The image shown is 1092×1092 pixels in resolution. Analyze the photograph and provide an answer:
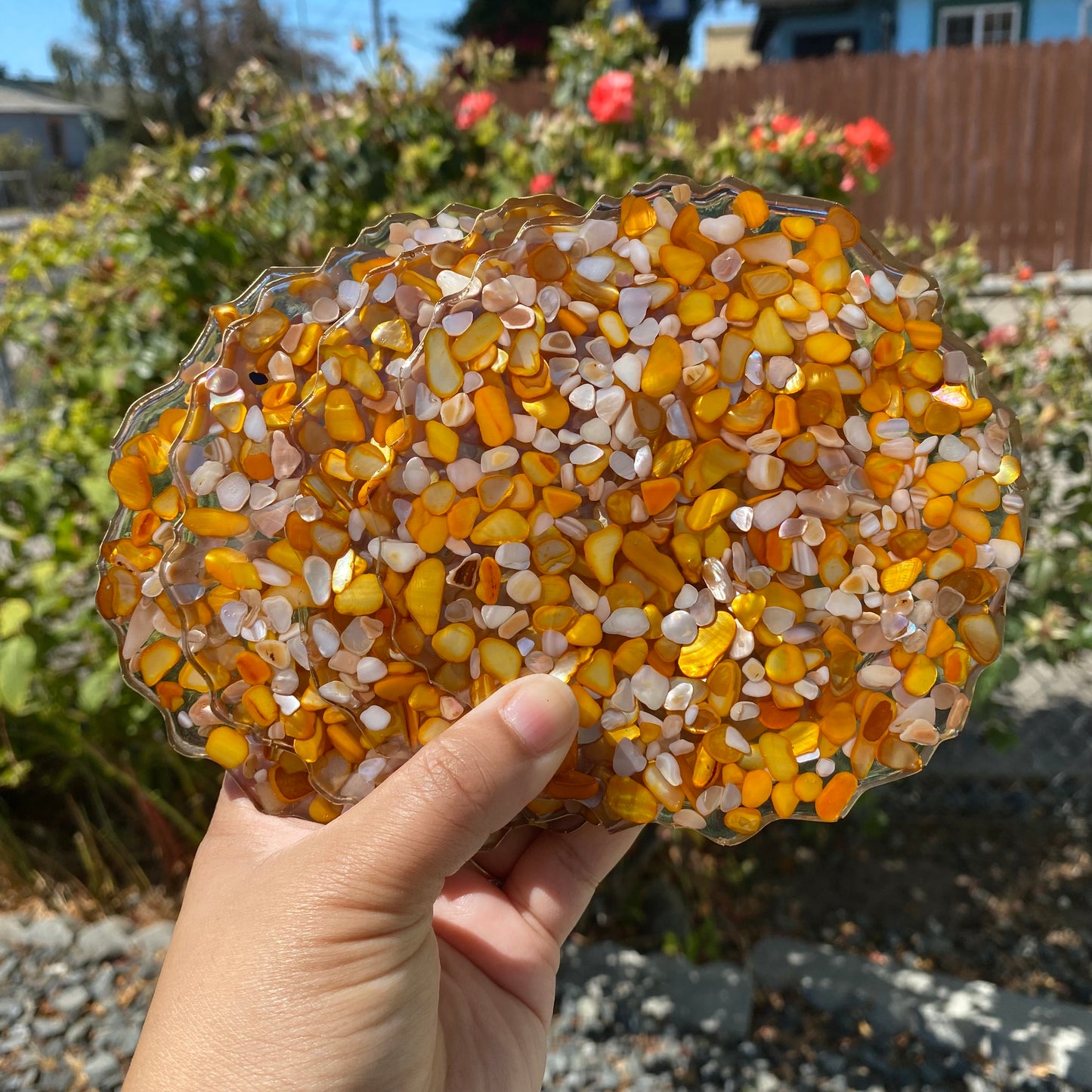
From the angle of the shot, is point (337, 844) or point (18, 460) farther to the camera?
point (18, 460)

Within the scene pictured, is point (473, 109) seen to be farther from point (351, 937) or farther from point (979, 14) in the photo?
point (979, 14)

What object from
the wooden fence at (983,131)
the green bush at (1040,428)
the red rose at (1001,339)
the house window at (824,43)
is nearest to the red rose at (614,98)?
the green bush at (1040,428)

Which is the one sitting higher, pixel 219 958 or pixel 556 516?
pixel 556 516

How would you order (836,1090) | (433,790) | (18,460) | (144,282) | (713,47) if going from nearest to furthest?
(433,790)
(836,1090)
(18,460)
(144,282)
(713,47)

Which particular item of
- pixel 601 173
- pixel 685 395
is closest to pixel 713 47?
pixel 601 173

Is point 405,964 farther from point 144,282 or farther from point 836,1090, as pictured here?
point 144,282

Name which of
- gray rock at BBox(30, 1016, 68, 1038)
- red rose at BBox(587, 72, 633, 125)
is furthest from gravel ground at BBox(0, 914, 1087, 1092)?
red rose at BBox(587, 72, 633, 125)

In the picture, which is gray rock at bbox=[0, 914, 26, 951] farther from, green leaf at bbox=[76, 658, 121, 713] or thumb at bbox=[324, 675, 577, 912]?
thumb at bbox=[324, 675, 577, 912]
